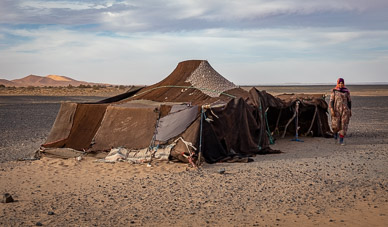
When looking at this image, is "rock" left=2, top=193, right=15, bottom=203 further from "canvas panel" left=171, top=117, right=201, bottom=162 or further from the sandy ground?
"canvas panel" left=171, top=117, right=201, bottom=162

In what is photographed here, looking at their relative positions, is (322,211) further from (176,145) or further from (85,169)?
(85,169)

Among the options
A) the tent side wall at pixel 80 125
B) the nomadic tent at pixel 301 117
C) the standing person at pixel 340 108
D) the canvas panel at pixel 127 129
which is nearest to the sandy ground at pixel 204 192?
the canvas panel at pixel 127 129

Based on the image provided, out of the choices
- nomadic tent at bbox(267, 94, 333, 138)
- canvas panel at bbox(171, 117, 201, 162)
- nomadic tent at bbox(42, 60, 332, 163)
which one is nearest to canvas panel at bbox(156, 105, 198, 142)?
nomadic tent at bbox(42, 60, 332, 163)

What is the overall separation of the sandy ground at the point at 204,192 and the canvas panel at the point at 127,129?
670 millimetres

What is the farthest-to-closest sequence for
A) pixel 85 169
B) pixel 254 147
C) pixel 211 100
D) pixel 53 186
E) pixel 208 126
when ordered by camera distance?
pixel 211 100, pixel 254 147, pixel 208 126, pixel 85 169, pixel 53 186

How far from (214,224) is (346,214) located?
1877 mm

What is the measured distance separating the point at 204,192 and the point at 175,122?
3.09 m

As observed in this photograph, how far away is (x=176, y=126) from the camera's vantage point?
10031 mm

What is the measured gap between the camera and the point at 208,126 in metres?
10.0

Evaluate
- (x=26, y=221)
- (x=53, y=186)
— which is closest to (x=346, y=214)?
(x=26, y=221)

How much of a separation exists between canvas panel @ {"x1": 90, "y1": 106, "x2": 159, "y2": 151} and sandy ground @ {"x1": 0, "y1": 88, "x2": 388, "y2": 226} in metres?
0.67

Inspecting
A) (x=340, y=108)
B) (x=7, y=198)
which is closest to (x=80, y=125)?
(x=7, y=198)

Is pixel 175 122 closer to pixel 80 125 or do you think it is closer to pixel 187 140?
pixel 187 140

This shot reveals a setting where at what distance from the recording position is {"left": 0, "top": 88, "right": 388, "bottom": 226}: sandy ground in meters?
6.03
